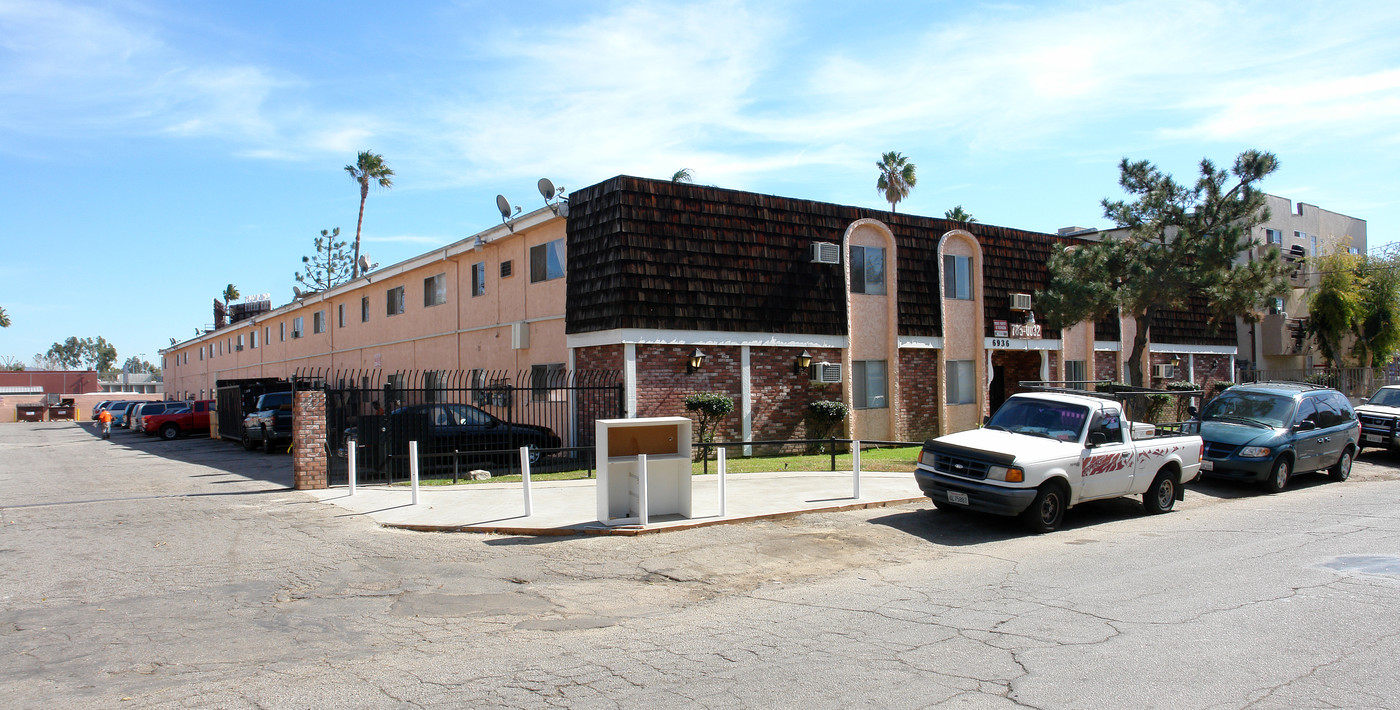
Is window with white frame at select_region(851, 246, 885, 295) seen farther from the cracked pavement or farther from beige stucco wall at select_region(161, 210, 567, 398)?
the cracked pavement

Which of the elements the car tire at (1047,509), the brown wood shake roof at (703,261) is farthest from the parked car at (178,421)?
the car tire at (1047,509)

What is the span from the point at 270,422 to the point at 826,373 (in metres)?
14.6

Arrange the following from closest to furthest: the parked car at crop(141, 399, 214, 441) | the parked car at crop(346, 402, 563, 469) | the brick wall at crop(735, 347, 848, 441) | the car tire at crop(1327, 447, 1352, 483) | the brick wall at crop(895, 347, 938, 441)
→ 1. the parked car at crop(346, 402, 563, 469)
2. the car tire at crop(1327, 447, 1352, 483)
3. the brick wall at crop(735, 347, 848, 441)
4. the brick wall at crop(895, 347, 938, 441)
5. the parked car at crop(141, 399, 214, 441)

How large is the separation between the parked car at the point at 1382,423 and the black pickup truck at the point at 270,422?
26005 millimetres

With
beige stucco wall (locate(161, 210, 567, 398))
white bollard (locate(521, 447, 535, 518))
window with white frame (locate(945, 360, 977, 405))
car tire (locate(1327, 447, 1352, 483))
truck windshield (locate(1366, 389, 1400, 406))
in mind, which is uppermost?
beige stucco wall (locate(161, 210, 567, 398))

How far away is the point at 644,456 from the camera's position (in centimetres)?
1055

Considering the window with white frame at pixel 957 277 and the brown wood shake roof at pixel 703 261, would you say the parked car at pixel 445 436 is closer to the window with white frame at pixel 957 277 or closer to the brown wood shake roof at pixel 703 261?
the brown wood shake roof at pixel 703 261

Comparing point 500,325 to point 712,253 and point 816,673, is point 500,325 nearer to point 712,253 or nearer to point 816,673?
point 712,253

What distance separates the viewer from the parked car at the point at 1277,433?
561 inches

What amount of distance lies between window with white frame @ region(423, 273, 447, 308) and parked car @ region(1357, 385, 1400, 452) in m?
23.7

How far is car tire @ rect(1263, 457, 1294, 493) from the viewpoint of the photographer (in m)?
14.3

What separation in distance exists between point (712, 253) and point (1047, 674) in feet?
46.6

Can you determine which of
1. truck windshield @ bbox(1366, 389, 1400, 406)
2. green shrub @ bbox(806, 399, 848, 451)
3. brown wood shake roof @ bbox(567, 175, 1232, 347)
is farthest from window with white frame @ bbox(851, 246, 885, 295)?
truck windshield @ bbox(1366, 389, 1400, 406)

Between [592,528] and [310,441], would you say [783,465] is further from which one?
[310,441]
